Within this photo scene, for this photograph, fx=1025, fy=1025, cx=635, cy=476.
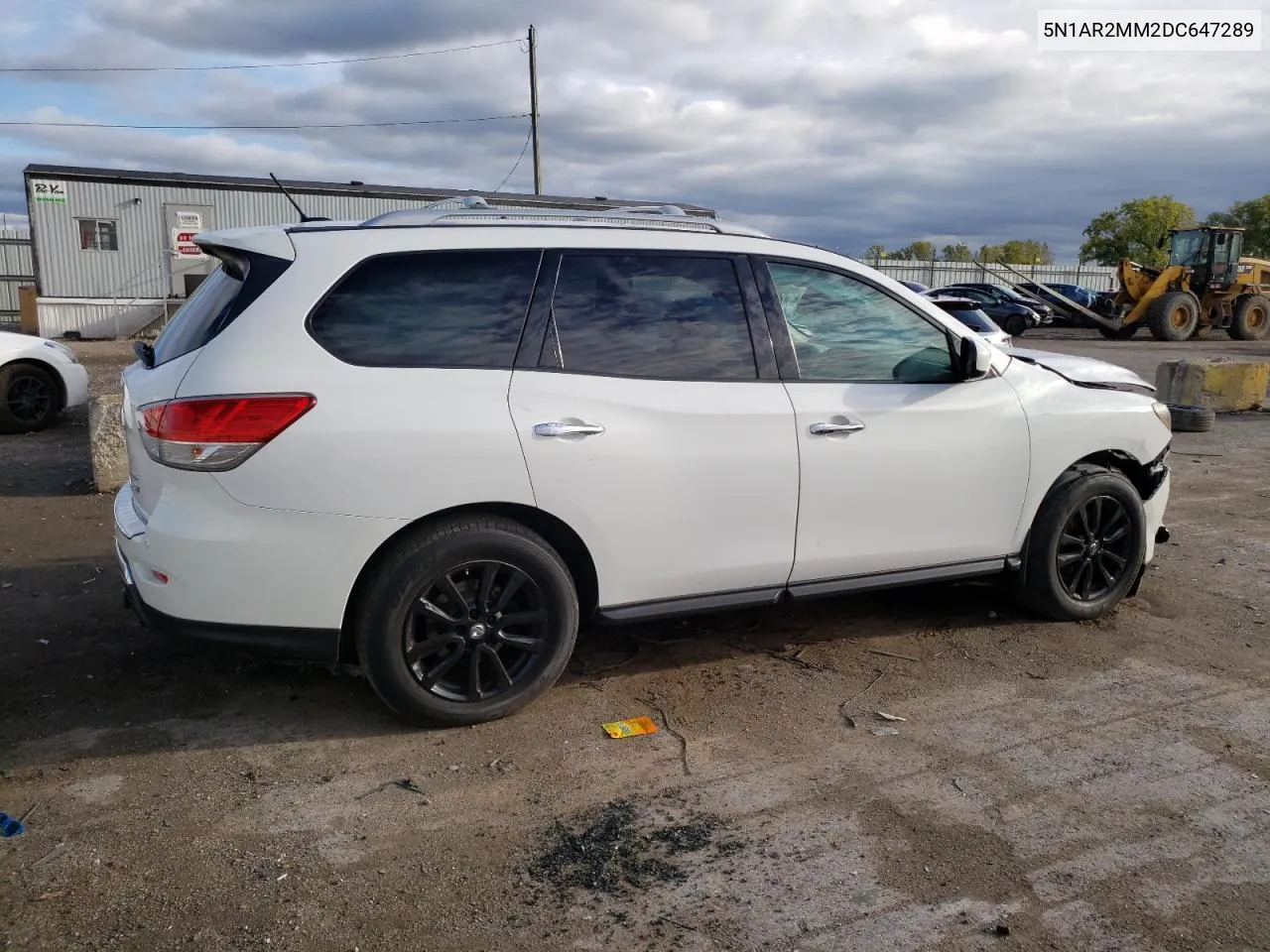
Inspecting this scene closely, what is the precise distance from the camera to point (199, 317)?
12.6 ft

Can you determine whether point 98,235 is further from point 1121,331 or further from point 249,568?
point 1121,331

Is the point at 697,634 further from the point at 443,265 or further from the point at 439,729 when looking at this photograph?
the point at 443,265

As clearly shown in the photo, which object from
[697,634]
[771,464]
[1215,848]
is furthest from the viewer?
[697,634]

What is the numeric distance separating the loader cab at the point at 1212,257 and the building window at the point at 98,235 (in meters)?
28.5

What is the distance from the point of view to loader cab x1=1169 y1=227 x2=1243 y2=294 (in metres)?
27.5

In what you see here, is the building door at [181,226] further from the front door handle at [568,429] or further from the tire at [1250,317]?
the tire at [1250,317]

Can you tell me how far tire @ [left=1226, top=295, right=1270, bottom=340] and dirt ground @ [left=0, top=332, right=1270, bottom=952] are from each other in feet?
88.7

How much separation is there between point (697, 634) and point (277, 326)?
2430mm

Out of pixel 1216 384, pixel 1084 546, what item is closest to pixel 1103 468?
pixel 1084 546

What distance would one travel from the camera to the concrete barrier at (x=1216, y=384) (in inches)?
506

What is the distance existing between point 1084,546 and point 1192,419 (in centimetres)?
740

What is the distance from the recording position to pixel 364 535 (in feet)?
11.5

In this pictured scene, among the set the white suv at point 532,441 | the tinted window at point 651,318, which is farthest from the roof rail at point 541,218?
the tinted window at point 651,318

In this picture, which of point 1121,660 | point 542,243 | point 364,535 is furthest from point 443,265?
point 1121,660
